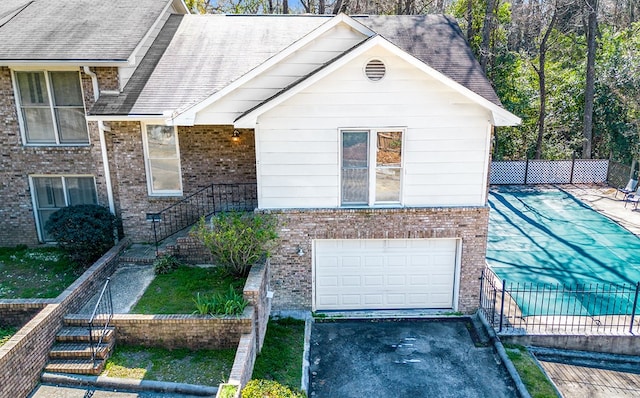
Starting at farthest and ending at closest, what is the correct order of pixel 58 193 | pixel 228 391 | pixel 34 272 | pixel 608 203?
pixel 608 203, pixel 58 193, pixel 34 272, pixel 228 391

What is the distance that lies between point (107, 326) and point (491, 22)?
2311cm

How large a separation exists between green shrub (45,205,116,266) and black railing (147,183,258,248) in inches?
46.1

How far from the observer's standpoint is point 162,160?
40.5ft

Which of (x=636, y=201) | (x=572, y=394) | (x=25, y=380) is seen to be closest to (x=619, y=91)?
(x=636, y=201)

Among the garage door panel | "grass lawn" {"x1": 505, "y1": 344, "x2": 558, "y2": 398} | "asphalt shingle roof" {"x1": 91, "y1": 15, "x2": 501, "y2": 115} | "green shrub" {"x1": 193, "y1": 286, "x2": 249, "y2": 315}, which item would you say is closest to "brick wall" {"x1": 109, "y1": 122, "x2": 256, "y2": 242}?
"asphalt shingle roof" {"x1": 91, "y1": 15, "x2": 501, "y2": 115}

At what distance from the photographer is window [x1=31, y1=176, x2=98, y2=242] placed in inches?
509

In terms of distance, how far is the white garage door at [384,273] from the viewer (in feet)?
36.7

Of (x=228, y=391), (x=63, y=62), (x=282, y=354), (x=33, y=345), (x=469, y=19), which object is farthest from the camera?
(x=469, y=19)

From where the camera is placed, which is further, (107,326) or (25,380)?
(107,326)

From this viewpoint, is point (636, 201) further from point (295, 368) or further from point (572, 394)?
point (295, 368)

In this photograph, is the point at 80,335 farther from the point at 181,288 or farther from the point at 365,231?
the point at 365,231

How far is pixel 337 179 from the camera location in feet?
34.5

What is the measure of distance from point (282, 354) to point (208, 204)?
16.2 ft

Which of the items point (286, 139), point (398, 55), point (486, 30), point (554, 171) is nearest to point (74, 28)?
point (286, 139)
